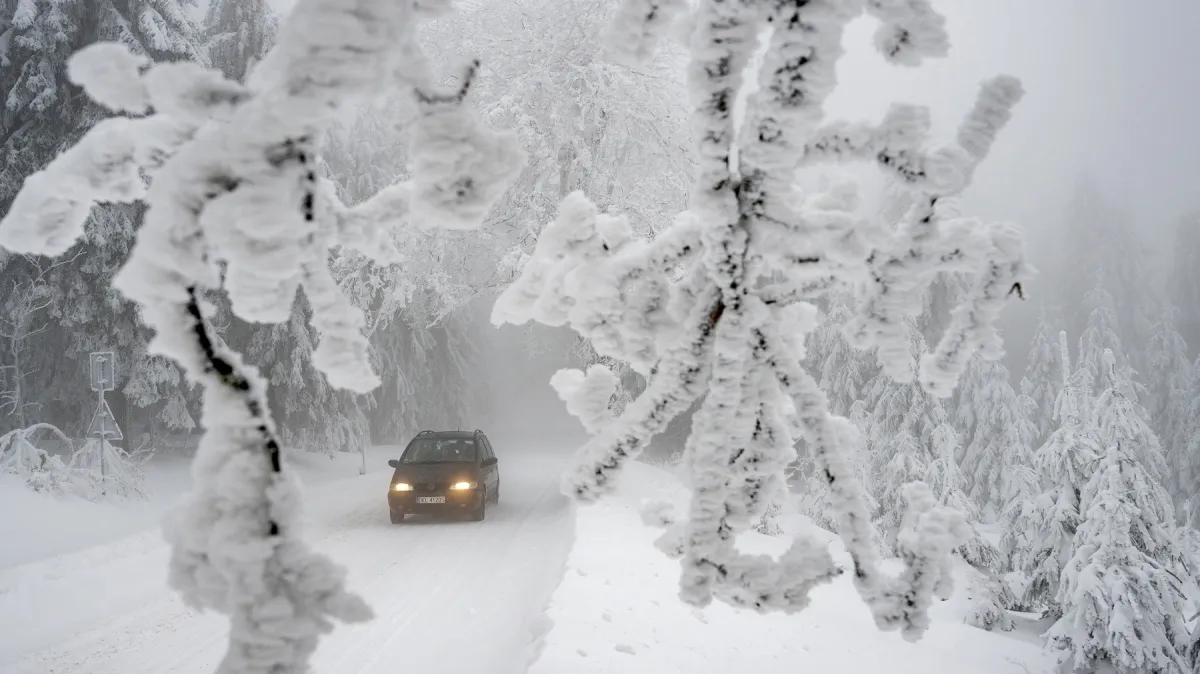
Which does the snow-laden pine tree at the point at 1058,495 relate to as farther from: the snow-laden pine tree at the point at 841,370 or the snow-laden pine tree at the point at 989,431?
the snow-laden pine tree at the point at 989,431

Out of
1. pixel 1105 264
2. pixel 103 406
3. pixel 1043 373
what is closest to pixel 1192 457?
pixel 1043 373

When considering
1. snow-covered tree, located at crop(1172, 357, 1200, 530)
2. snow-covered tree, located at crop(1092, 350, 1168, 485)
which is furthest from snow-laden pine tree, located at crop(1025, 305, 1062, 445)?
snow-covered tree, located at crop(1092, 350, 1168, 485)

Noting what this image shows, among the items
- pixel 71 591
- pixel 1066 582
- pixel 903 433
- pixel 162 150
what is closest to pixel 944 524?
pixel 162 150

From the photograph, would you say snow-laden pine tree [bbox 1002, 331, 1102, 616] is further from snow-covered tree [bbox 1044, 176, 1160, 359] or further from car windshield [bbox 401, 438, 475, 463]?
snow-covered tree [bbox 1044, 176, 1160, 359]

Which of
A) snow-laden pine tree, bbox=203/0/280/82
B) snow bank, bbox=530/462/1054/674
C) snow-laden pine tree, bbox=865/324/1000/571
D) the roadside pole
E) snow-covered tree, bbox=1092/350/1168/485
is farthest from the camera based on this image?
snow-laden pine tree, bbox=203/0/280/82

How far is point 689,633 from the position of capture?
6043 mm

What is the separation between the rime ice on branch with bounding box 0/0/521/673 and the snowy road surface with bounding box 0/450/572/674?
168 inches

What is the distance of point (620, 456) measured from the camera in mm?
1778

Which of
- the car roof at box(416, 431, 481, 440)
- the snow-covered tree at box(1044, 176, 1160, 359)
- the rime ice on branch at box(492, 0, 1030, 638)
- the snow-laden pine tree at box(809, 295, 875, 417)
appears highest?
the snow-covered tree at box(1044, 176, 1160, 359)

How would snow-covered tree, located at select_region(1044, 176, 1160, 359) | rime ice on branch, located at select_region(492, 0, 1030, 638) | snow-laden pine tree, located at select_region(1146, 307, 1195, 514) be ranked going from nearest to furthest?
1. rime ice on branch, located at select_region(492, 0, 1030, 638)
2. snow-laden pine tree, located at select_region(1146, 307, 1195, 514)
3. snow-covered tree, located at select_region(1044, 176, 1160, 359)

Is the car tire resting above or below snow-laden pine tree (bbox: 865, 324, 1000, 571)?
below

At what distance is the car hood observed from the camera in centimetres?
1116

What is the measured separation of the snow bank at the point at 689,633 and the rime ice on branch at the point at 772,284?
1.69 m

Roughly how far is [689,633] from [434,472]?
6.50 m
